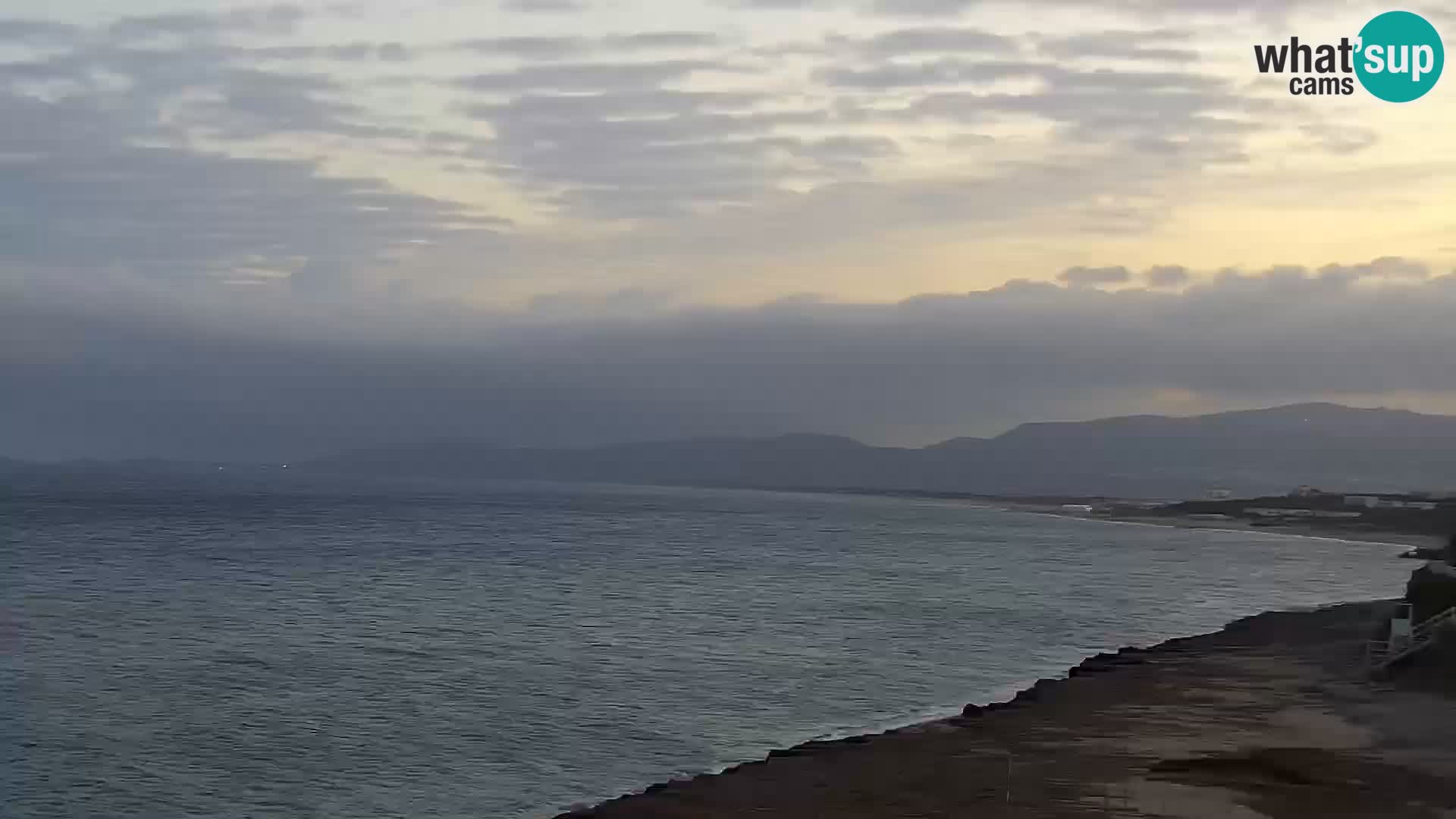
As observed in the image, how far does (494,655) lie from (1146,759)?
30863 millimetres

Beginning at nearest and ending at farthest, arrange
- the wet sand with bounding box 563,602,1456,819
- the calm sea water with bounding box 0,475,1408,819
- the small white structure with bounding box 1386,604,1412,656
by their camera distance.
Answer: the wet sand with bounding box 563,602,1456,819 < the calm sea water with bounding box 0,475,1408,819 < the small white structure with bounding box 1386,604,1412,656

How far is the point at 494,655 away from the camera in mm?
53156

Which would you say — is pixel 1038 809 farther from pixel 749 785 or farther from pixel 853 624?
pixel 853 624

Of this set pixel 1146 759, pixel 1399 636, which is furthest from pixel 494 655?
pixel 1399 636

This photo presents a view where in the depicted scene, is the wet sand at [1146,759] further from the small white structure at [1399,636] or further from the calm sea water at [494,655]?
the calm sea water at [494,655]

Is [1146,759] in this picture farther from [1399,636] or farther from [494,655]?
[494,655]

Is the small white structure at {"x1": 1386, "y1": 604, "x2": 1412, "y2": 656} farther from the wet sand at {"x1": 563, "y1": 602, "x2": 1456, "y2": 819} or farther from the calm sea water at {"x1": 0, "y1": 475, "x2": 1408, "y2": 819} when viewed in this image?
the calm sea water at {"x1": 0, "y1": 475, "x2": 1408, "y2": 819}

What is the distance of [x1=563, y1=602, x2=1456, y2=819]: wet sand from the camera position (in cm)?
2497

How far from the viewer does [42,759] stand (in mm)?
33500

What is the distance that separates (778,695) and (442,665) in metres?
14.4

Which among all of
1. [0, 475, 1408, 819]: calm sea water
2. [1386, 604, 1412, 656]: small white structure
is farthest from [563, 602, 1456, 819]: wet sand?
[0, 475, 1408, 819]: calm sea water

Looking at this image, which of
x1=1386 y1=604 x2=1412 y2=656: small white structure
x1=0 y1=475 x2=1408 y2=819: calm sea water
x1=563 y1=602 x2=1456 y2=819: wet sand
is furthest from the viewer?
x1=1386 y1=604 x2=1412 y2=656: small white structure

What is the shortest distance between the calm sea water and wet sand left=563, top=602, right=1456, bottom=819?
409cm

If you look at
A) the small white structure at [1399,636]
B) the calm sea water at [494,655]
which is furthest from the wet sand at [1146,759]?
the calm sea water at [494,655]
